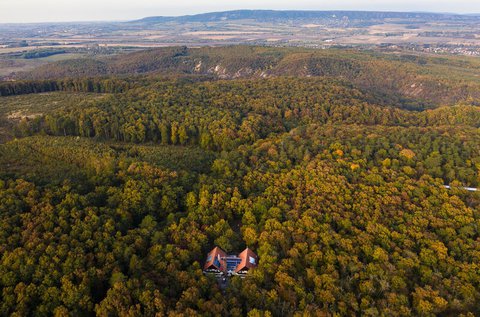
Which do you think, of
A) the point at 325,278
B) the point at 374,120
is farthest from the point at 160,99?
the point at 325,278

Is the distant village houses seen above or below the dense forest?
below

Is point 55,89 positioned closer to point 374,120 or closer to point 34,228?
point 34,228

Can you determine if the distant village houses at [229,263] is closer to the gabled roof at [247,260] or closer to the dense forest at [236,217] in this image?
the gabled roof at [247,260]

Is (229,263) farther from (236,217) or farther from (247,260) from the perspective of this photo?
(236,217)

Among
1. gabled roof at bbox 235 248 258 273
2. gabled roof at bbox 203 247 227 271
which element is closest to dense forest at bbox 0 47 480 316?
gabled roof at bbox 235 248 258 273

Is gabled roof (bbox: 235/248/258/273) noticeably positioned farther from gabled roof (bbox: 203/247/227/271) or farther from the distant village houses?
gabled roof (bbox: 203/247/227/271)

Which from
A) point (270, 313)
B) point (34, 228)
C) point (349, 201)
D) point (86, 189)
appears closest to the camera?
point (270, 313)

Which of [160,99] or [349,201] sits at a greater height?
[160,99]
